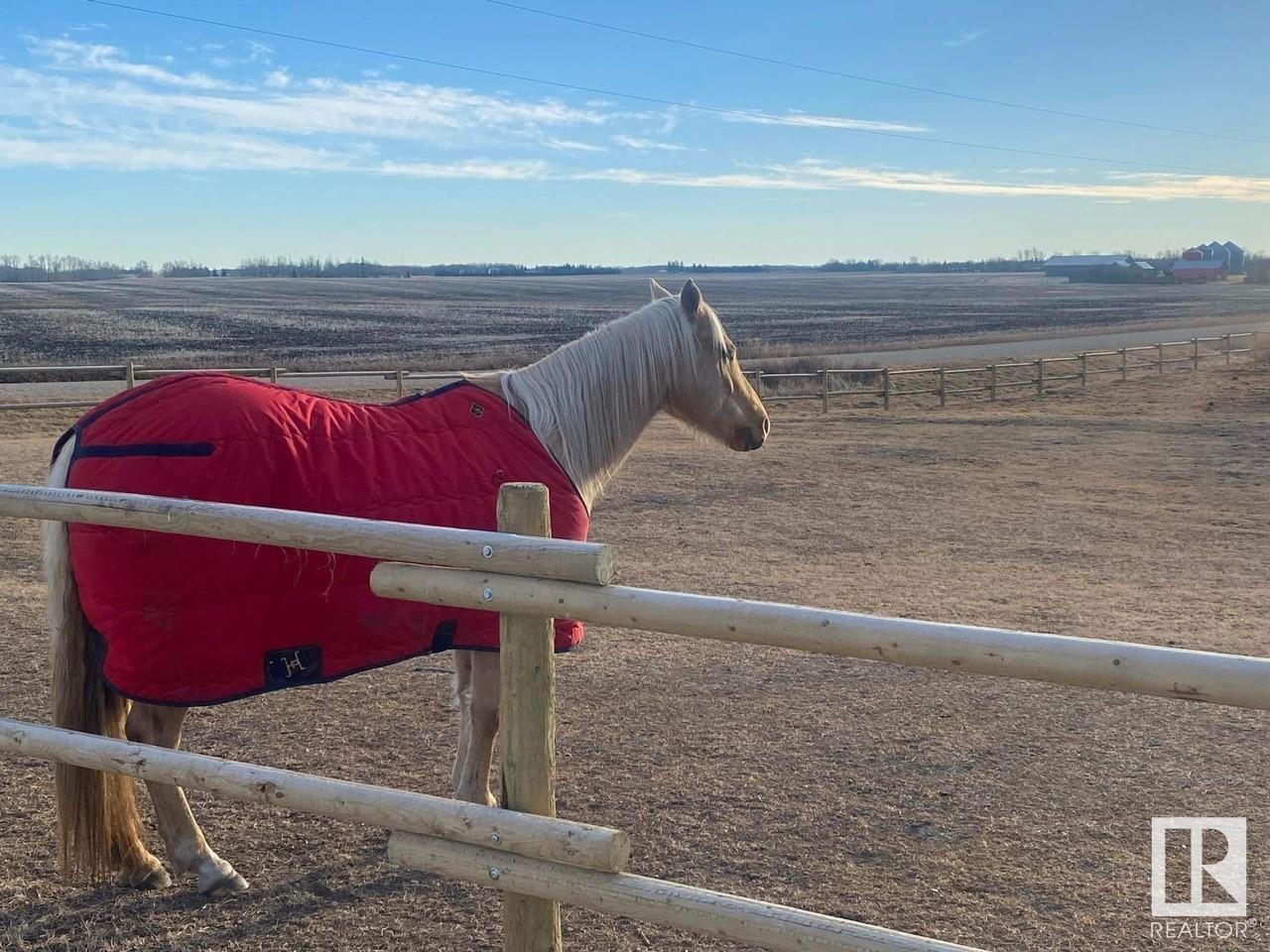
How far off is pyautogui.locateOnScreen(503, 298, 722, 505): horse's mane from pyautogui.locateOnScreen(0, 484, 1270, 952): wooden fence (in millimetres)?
1496

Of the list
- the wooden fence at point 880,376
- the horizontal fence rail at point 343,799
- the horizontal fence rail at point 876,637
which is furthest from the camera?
the wooden fence at point 880,376

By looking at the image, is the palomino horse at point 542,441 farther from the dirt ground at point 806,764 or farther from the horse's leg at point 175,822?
the dirt ground at point 806,764

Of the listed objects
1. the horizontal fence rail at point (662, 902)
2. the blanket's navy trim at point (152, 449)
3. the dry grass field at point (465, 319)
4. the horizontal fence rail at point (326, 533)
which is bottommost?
the horizontal fence rail at point (662, 902)

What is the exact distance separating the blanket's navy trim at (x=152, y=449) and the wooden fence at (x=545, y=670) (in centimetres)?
43

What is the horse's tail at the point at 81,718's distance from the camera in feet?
10.4

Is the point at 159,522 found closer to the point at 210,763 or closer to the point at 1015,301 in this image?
the point at 210,763

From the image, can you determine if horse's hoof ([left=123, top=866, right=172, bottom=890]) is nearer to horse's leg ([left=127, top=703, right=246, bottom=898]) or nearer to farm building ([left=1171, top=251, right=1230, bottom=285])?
horse's leg ([left=127, top=703, right=246, bottom=898])

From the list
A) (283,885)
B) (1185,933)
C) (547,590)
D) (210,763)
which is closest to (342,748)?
(283,885)

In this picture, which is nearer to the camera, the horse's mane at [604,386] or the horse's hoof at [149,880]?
the horse's hoof at [149,880]

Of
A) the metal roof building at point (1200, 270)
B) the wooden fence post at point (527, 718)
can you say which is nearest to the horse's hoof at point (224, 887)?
the wooden fence post at point (527, 718)

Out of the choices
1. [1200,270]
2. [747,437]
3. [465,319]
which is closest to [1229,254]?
[1200,270]

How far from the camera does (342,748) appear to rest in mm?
4539

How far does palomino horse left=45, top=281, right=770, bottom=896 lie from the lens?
3.24 m

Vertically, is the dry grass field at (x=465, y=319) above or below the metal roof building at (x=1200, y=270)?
below
